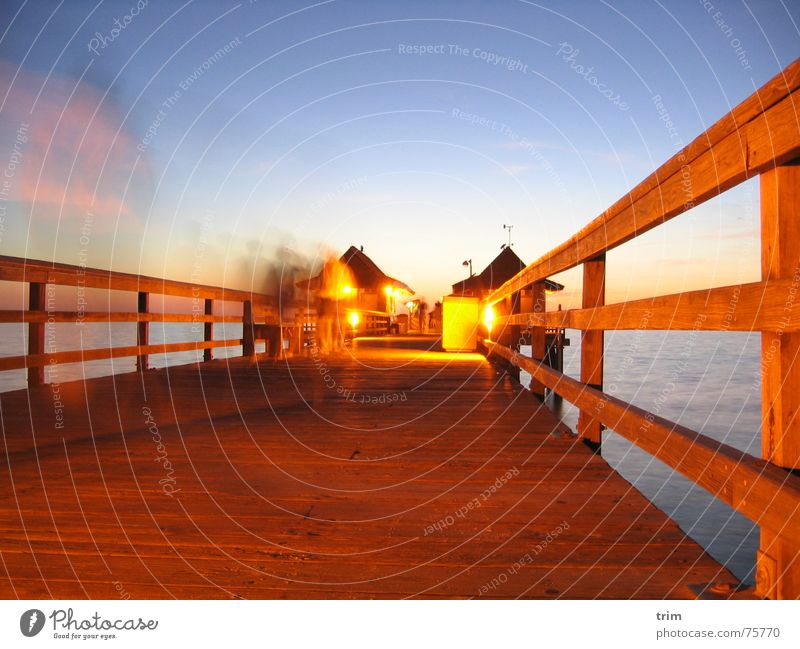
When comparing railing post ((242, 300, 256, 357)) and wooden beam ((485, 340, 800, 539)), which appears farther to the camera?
railing post ((242, 300, 256, 357))

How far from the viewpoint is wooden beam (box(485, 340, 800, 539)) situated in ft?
4.17

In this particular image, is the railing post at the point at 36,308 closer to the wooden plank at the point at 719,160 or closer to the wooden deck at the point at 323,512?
the wooden deck at the point at 323,512

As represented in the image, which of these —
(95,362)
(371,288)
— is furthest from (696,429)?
(95,362)

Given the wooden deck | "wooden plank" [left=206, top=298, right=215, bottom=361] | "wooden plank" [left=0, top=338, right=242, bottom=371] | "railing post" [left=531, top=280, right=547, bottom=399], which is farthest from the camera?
"wooden plank" [left=206, top=298, right=215, bottom=361]

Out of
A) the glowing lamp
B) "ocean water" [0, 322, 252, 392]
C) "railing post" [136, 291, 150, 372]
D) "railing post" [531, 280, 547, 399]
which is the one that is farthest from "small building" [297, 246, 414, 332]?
"railing post" [531, 280, 547, 399]

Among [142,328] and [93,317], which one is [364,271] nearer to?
[142,328]

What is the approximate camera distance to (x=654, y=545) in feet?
6.43

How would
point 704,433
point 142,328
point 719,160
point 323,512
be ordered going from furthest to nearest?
point 704,433, point 142,328, point 323,512, point 719,160

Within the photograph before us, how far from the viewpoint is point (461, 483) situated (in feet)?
9.12

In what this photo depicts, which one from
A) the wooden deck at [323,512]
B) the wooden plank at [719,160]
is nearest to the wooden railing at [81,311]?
the wooden deck at [323,512]

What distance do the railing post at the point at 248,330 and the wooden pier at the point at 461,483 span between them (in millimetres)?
5740

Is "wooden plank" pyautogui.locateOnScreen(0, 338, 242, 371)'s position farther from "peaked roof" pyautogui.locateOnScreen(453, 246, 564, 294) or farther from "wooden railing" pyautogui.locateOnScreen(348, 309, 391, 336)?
"peaked roof" pyautogui.locateOnScreen(453, 246, 564, 294)

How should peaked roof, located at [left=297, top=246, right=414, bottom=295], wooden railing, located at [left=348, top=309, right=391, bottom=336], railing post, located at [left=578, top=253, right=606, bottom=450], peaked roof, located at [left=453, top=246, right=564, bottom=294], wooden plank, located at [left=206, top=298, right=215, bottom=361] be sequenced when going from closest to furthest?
railing post, located at [left=578, top=253, right=606, bottom=450] < wooden plank, located at [left=206, top=298, right=215, bottom=361] < wooden railing, located at [left=348, top=309, right=391, bottom=336] < peaked roof, located at [left=297, top=246, right=414, bottom=295] < peaked roof, located at [left=453, top=246, right=564, bottom=294]

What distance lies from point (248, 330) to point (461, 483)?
841cm
